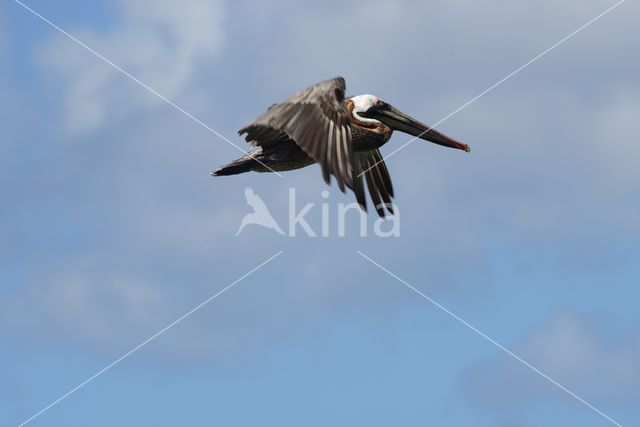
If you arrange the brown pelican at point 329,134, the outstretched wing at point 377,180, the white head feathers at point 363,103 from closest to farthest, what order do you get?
the brown pelican at point 329,134 → the white head feathers at point 363,103 → the outstretched wing at point 377,180

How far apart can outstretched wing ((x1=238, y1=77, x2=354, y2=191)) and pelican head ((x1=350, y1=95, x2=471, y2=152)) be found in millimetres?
1442

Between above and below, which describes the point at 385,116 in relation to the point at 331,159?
above

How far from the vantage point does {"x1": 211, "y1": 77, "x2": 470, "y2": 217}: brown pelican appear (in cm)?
1880

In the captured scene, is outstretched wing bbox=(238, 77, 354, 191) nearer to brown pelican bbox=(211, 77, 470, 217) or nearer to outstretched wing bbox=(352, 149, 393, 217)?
brown pelican bbox=(211, 77, 470, 217)

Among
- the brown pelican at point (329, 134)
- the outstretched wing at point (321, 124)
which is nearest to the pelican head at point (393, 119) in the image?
the brown pelican at point (329, 134)

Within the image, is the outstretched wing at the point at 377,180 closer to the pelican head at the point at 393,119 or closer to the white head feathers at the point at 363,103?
the pelican head at the point at 393,119

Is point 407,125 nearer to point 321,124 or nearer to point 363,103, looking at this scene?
point 363,103

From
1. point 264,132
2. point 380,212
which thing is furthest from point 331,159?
point 380,212

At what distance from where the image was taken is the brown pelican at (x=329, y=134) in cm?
1880

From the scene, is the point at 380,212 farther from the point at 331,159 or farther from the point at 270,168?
the point at 331,159

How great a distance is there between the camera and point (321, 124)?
1912 cm

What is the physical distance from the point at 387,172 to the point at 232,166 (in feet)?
11.8

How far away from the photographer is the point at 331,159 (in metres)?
18.7

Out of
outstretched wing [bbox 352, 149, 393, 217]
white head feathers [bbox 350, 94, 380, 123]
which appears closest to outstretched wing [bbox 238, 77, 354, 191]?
white head feathers [bbox 350, 94, 380, 123]
